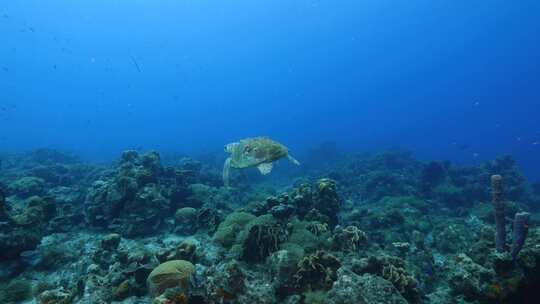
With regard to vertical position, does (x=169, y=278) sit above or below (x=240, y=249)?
above

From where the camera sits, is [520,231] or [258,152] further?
[258,152]

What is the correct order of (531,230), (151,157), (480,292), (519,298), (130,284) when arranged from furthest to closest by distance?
(151,157), (531,230), (130,284), (480,292), (519,298)

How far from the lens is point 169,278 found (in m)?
5.88

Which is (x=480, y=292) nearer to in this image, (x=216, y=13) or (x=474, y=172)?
(x=474, y=172)

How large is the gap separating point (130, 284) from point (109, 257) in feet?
7.07

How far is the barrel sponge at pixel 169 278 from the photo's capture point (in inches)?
229

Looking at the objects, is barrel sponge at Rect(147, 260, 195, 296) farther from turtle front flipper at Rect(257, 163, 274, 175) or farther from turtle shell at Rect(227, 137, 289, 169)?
turtle shell at Rect(227, 137, 289, 169)

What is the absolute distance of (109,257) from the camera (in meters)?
8.10

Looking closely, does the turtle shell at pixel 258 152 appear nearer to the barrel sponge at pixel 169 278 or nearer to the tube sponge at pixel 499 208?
the barrel sponge at pixel 169 278

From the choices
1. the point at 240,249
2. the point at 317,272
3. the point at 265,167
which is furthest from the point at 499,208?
the point at 240,249

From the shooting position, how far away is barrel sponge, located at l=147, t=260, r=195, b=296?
19.1ft

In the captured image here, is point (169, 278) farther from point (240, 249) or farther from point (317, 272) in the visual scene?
point (317, 272)

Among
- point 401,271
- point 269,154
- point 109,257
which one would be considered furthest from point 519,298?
point 109,257

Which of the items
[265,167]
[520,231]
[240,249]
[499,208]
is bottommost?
[240,249]
